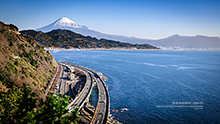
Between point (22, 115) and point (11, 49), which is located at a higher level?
point (11, 49)

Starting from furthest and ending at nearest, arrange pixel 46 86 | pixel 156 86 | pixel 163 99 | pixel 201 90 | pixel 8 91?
pixel 156 86
pixel 201 90
pixel 163 99
pixel 46 86
pixel 8 91

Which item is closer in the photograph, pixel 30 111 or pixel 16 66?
pixel 30 111

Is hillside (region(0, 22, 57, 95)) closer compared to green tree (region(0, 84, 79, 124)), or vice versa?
green tree (region(0, 84, 79, 124))

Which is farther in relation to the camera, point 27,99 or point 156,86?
point 156,86

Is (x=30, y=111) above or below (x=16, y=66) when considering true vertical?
below

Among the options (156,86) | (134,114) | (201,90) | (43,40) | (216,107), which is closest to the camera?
(134,114)

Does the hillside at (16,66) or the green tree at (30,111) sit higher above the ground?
the hillside at (16,66)

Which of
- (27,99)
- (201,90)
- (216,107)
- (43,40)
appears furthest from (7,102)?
(43,40)

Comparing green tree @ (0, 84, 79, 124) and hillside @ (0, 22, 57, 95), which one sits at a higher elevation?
hillside @ (0, 22, 57, 95)

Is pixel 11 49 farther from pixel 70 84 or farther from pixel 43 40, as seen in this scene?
pixel 43 40

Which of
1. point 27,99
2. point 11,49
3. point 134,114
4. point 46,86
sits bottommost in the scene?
point 134,114

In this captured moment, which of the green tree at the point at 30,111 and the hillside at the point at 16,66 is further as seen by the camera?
the hillside at the point at 16,66
